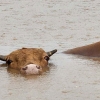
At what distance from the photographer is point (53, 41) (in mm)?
16391

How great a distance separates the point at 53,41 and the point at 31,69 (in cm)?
362

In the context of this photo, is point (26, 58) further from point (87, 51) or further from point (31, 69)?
point (87, 51)

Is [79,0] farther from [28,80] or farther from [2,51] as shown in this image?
[28,80]

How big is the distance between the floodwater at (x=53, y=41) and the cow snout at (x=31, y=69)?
142mm

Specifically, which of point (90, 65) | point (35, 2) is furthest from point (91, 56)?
point (35, 2)

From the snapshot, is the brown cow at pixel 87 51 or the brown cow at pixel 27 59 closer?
the brown cow at pixel 27 59

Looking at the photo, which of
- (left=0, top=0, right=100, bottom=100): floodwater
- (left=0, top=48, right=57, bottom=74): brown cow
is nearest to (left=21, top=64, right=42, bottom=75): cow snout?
(left=0, top=48, right=57, bottom=74): brown cow

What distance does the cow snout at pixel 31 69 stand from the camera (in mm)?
12766

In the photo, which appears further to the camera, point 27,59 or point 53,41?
point 53,41

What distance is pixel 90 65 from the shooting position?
1370cm

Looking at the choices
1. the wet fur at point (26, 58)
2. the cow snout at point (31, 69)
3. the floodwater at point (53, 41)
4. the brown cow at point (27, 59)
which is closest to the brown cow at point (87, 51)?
the floodwater at point (53, 41)

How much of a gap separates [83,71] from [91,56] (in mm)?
2151

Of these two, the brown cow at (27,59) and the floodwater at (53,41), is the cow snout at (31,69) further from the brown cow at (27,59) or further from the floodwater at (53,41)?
the floodwater at (53,41)

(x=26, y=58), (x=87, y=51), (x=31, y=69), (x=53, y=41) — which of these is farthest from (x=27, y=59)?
(x=53, y=41)
